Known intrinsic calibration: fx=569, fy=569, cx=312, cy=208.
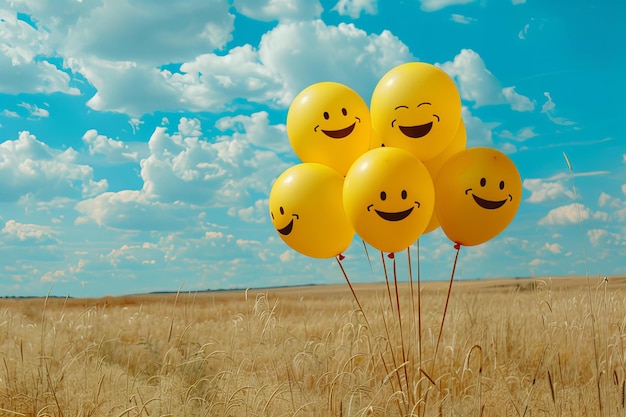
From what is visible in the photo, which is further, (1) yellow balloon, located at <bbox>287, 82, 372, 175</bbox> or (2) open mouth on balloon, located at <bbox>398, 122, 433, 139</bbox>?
(1) yellow balloon, located at <bbox>287, 82, 372, 175</bbox>

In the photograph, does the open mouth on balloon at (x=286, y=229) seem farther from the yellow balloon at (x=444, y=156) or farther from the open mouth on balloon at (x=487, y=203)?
the open mouth on balloon at (x=487, y=203)

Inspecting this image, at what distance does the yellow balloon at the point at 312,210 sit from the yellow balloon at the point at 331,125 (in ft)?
0.66

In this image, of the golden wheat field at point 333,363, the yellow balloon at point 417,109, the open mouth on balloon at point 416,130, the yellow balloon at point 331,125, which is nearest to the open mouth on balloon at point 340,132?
the yellow balloon at point 331,125

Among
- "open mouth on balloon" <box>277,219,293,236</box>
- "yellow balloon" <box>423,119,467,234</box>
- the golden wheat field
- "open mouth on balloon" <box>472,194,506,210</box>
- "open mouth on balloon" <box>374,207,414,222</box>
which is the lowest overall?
the golden wheat field

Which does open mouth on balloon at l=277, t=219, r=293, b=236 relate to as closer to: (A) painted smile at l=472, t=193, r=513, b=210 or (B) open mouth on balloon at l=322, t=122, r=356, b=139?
(B) open mouth on balloon at l=322, t=122, r=356, b=139

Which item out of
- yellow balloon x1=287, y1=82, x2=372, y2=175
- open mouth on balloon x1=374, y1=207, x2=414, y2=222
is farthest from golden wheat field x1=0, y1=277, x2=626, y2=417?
yellow balloon x1=287, y1=82, x2=372, y2=175

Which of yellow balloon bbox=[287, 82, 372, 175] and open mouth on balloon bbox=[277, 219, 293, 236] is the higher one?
yellow balloon bbox=[287, 82, 372, 175]

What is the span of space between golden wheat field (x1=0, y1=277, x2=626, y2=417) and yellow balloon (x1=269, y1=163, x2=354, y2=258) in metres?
0.79

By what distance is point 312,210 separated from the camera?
4461 mm

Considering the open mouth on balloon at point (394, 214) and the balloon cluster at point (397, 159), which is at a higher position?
the balloon cluster at point (397, 159)

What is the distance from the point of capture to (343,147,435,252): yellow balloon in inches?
163

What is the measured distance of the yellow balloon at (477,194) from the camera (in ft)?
14.6

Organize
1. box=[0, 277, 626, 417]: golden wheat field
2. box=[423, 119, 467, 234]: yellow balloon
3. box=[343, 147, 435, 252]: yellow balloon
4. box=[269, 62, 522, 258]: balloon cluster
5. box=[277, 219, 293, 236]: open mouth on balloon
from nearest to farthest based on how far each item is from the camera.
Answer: box=[343, 147, 435, 252]: yellow balloon, box=[269, 62, 522, 258]: balloon cluster, box=[0, 277, 626, 417]: golden wheat field, box=[277, 219, 293, 236]: open mouth on balloon, box=[423, 119, 467, 234]: yellow balloon

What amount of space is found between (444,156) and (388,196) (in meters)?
1.12
